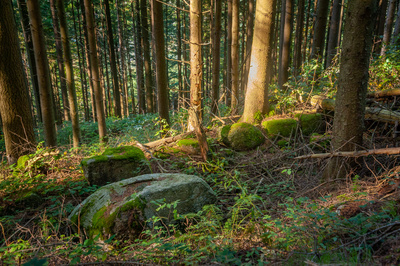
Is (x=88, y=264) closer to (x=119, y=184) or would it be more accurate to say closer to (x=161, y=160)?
(x=119, y=184)

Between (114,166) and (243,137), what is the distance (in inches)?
128

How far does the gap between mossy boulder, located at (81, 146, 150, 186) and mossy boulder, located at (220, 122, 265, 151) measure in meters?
2.28

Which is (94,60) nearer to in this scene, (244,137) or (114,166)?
(114,166)

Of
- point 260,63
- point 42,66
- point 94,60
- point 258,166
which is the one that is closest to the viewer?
point 258,166

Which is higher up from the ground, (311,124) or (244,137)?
(311,124)

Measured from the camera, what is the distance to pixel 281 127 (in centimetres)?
600

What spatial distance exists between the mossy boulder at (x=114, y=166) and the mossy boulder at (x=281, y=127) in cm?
338

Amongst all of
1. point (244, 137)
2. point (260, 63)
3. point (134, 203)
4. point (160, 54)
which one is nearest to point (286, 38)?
point (260, 63)

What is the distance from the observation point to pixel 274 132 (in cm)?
600

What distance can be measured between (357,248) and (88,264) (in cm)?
245

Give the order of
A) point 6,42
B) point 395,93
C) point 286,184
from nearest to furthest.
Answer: point 286,184
point 395,93
point 6,42

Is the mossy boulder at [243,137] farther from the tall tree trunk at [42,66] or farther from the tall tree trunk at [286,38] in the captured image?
the tall tree trunk at [286,38]

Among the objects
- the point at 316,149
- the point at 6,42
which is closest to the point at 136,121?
the point at 6,42

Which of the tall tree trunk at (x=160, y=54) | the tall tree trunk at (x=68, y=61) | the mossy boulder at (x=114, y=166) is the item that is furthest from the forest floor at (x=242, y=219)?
the tall tree trunk at (x=160, y=54)
